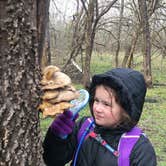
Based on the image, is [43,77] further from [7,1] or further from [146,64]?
[146,64]

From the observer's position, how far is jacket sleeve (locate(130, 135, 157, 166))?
196 cm

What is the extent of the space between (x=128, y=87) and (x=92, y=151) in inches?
13.9

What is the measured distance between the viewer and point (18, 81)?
169 centimetres

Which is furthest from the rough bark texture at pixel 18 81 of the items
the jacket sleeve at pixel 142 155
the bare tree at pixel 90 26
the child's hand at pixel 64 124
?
the bare tree at pixel 90 26

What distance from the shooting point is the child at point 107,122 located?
202 cm

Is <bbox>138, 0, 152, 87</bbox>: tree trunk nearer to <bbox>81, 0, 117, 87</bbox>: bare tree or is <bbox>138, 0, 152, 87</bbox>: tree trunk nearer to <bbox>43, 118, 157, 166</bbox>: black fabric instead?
<bbox>81, 0, 117, 87</bbox>: bare tree

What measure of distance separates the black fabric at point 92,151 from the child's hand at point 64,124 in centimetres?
5

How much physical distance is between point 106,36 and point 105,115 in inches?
636

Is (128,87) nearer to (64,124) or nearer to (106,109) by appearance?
(106,109)

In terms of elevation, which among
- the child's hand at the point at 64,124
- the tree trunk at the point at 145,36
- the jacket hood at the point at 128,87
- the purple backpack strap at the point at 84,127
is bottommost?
the tree trunk at the point at 145,36

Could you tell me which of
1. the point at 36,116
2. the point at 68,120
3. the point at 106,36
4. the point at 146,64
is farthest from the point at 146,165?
the point at 106,36

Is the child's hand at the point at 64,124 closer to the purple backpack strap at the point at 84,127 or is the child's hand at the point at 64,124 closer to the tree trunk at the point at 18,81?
the purple backpack strap at the point at 84,127

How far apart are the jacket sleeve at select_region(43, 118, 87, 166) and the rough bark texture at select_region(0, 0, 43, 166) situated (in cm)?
29

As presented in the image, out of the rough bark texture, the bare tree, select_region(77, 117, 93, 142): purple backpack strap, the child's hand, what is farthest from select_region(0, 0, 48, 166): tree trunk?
the bare tree
